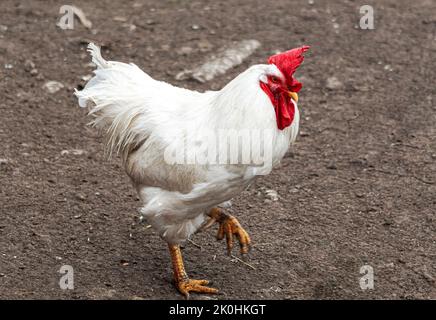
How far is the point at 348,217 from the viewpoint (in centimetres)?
647

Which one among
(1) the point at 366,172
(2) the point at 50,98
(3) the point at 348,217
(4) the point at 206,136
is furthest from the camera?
(2) the point at 50,98

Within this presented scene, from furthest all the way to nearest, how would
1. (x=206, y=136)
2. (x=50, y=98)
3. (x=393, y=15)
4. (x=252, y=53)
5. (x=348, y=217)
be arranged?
(x=393, y=15) → (x=252, y=53) → (x=50, y=98) → (x=348, y=217) → (x=206, y=136)

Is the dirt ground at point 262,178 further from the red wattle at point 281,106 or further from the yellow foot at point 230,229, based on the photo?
the red wattle at point 281,106

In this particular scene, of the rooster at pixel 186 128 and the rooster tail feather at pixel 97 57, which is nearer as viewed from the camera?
the rooster at pixel 186 128

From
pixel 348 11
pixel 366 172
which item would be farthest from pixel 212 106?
pixel 348 11

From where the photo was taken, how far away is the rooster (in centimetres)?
497

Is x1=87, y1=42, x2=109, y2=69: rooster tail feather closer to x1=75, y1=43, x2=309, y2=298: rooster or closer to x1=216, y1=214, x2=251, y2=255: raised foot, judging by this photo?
x1=75, y1=43, x2=309, y2=298: rooster

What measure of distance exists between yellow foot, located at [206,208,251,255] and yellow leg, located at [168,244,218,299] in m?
0.37

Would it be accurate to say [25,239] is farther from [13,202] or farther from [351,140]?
[351,140]

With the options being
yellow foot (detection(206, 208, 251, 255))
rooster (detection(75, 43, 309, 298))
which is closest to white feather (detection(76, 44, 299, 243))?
rooster (detection(75, 43, 309, 298))

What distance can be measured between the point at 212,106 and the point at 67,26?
4682 mm

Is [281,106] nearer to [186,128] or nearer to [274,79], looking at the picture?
[274,79]

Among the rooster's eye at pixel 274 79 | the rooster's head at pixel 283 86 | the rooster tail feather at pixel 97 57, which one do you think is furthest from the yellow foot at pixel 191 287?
the rooster tail feather at pixel 97 57

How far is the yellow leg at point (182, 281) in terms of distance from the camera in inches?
220
